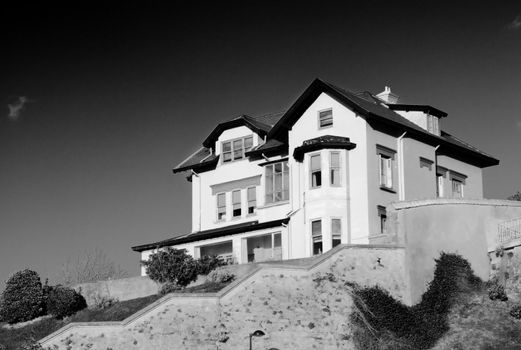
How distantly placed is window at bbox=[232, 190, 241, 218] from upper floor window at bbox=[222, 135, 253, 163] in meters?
1.92

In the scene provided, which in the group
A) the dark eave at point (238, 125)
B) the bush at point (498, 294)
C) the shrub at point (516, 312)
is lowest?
the shrub at point (516, 312)

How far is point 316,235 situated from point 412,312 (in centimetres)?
840

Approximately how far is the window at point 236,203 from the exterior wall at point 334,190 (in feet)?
22.7

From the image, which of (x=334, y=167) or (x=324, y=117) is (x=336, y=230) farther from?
(x=324, y=117)

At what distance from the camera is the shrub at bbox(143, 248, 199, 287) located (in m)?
48.3

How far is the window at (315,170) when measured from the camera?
48.6 metres

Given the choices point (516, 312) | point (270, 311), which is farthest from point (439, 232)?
point (270, 311)

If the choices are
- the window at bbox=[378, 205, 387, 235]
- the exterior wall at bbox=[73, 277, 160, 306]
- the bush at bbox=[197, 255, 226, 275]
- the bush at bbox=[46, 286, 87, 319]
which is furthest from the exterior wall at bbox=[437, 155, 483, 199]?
the bush at bbox=[46, 286, 87, 319]

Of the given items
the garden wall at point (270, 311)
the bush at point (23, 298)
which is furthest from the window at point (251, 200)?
the garden wall at point (270, 311)

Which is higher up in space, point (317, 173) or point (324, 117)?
point (324, 117)

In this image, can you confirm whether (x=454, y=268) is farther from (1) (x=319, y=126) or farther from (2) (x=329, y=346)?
(1) (x=319, y=126)

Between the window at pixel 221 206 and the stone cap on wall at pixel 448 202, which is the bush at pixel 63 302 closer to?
the window at pixel 221 206

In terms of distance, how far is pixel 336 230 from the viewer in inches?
1871

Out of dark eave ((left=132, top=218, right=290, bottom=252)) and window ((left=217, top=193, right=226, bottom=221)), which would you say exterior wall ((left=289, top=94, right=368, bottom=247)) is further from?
window ((left=217, top=193, right=226, bottom=221))
